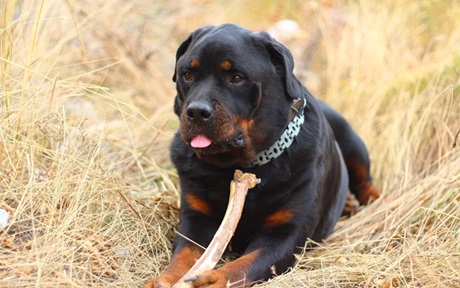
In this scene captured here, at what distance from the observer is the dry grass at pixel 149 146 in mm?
3064

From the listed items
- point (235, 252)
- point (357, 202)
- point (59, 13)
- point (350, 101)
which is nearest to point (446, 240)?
point (235, 252)

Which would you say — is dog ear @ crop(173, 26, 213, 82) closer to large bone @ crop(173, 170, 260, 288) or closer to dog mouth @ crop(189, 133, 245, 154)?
dog mouth @ crop(189, 133, 245, 154)

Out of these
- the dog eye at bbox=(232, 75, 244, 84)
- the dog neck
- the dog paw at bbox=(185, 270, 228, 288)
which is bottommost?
the dog paw at bbox=(185, 270, 228, 288)

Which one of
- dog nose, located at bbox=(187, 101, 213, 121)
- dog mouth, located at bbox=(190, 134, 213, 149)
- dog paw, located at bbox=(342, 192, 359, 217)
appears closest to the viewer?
dog nose, located at bbox=(187, 101, 213, 121)

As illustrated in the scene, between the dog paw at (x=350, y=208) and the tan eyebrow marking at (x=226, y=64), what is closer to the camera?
the tan eyebrow marking at (x=226, y=64)

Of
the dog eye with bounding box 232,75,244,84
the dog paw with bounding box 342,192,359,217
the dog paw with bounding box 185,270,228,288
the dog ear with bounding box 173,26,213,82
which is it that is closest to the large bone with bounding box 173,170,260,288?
the dog paw with bounding box 185,270,228,288

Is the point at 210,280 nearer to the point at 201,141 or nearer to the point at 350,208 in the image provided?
the point at 201,141

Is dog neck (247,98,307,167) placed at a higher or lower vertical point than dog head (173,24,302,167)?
lower

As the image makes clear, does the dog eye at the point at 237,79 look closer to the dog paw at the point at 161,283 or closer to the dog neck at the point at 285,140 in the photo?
the dog neck at the point at 285,140

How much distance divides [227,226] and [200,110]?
0.49 m

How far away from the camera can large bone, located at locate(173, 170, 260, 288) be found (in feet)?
9.50

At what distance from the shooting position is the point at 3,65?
136 inches

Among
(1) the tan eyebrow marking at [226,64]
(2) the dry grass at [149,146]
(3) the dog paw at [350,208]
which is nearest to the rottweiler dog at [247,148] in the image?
(1) the tan eyebrow marking at [226,64]

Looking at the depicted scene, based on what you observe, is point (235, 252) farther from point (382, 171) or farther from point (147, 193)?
point (382, 171)
